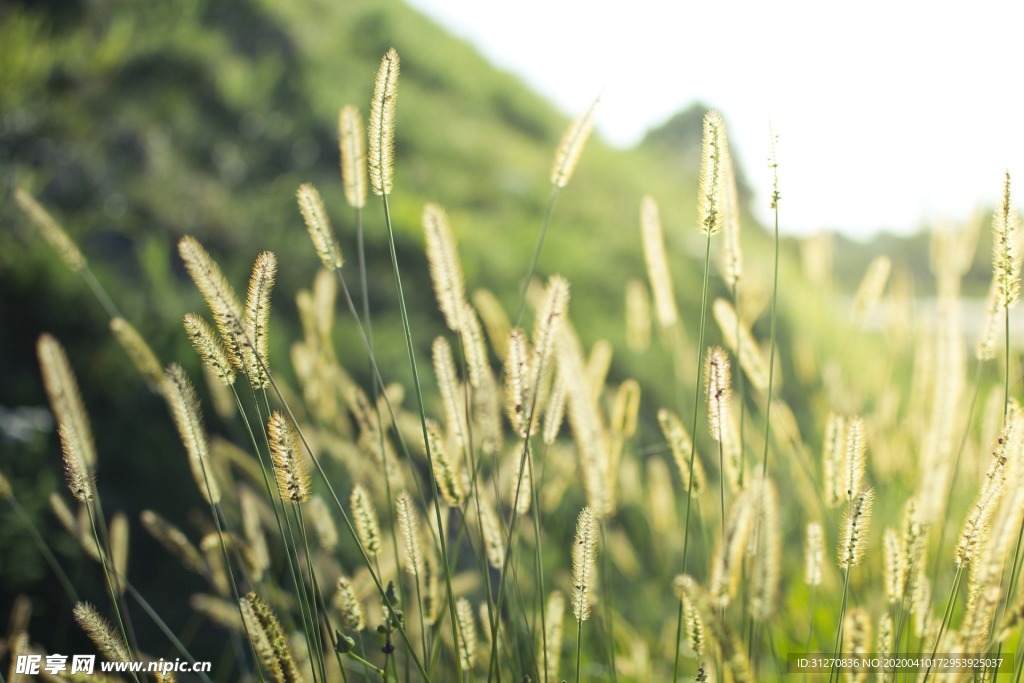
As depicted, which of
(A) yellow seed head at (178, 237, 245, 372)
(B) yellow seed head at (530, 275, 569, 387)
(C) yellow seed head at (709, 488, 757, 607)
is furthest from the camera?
(C) yellow seed head at (709, 488, 757, 607)

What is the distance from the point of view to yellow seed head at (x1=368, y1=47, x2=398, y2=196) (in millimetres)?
1100

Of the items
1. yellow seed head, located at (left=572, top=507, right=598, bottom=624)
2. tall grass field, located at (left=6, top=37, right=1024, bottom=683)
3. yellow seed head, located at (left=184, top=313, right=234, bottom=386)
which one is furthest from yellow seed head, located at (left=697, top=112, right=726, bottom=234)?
yellow seed head, located at (left=184, top=313, right=234, bottom=386)

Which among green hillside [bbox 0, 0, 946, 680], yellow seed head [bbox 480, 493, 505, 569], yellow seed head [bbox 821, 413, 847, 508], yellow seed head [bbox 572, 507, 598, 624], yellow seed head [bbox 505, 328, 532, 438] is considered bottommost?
yellow seed head [bbox 572, 507, 598, 624]

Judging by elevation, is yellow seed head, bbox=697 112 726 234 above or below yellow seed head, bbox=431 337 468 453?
above

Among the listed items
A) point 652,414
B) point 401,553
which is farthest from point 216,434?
point 652,414

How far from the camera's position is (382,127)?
3.65ft

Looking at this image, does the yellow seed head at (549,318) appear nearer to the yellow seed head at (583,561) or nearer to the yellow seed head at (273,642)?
the yellow seed head at (583,561)

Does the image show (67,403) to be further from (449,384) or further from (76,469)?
(449,384)

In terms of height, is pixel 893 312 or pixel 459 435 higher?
pixel 893 312

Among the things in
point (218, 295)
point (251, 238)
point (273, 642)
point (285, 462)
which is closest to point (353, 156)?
point (218, 295)

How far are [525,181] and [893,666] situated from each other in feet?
14.1

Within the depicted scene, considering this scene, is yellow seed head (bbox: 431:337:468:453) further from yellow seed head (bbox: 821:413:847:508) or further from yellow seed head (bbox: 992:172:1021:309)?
yellow seed head (bbox: 992:172:1021:309)

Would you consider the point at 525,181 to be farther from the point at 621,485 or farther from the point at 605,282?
the point at 621,485

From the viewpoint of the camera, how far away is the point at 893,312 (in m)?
2.70
